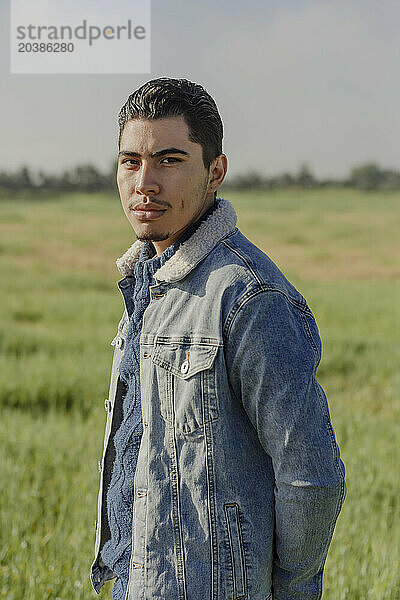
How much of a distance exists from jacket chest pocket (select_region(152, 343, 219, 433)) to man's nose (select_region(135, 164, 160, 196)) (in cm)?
34

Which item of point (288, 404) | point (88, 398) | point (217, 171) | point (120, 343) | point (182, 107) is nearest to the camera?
point (288, 404)

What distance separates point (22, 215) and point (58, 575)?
632 inches

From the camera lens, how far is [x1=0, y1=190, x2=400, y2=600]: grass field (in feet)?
10.3

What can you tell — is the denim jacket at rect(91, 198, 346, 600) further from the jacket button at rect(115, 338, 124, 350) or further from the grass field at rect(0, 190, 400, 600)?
the grass field at rect(0, 190, 400, 600)

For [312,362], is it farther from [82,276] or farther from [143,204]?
[82,276]

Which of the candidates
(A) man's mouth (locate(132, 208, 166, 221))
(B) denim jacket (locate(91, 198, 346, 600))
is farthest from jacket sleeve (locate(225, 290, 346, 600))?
(A) man's mouth (locate(132, 208, 166, 221))

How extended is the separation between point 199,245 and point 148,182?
0.18 meters

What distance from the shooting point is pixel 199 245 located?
1.55 m

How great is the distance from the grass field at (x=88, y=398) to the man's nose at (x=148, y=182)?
1950mm

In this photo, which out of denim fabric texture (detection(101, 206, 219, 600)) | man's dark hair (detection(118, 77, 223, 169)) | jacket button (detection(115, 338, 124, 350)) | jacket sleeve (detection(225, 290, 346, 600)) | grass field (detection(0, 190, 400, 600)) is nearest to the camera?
jacket sleeve (detection(225, 290, 346, 600))

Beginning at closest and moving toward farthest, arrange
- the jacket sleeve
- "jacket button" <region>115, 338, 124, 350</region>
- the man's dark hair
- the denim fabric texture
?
1. the jacket sleeve
2. the man's dark hair
3. the denim fabric texture
4. "jacket button" <region>115, 338, 124, 350</region>

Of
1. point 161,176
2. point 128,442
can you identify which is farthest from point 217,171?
point 128,442

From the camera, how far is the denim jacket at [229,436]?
1425mm

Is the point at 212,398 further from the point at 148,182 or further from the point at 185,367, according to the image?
the point at 148,182
